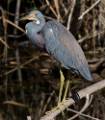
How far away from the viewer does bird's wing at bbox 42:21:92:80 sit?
449 centimetres

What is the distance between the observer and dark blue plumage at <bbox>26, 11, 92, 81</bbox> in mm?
4508

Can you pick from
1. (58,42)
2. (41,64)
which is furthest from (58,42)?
(41,64)

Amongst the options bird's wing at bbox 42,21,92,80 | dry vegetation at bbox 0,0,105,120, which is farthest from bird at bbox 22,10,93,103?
dry vegetation at bbox 0,0,105,120

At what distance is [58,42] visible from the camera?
4715 mm

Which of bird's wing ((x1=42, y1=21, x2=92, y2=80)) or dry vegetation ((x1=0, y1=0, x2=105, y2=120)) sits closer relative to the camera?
bird's wing ((x1=42, y1=21, x2=92, y2=80))

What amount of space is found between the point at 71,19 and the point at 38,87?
134 centimetres

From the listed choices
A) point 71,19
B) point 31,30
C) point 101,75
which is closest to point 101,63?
point 101,75

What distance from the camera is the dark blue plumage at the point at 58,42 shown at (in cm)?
451

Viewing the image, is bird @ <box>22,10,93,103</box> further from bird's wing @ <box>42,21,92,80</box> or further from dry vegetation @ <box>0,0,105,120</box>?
dry vegetation @ <box>0,0,105,120</box>

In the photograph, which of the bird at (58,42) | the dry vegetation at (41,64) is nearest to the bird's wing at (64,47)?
the bird at (58,42)

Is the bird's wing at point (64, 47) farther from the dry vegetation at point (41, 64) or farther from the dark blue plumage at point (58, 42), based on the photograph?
the dry vegetation at point (41, 64)

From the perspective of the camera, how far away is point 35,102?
6.23 m

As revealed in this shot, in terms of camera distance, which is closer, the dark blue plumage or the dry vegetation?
the dark blue plumage

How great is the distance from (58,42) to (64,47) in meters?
0.09
